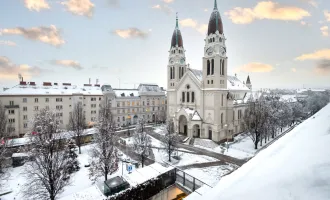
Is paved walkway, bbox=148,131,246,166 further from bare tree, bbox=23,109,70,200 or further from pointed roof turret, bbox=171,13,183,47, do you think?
pointed roof turret, bbox=171,13,183,47

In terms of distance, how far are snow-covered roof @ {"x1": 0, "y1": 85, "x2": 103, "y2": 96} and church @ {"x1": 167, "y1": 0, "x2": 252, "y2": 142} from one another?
1132 inches

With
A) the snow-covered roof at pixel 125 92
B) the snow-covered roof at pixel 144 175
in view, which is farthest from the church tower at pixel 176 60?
the snow-covered roof at pixel 144 175

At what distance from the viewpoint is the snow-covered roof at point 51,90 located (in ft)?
132

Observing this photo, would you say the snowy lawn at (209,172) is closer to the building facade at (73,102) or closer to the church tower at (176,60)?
the church tower at (176,60)

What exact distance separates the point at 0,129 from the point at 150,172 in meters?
24.4

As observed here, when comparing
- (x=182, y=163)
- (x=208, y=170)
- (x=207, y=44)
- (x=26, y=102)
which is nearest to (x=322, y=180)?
(x=208, y=170)

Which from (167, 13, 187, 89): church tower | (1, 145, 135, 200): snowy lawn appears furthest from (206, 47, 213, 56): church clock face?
(1, 145, 135, 200): snowy lawn

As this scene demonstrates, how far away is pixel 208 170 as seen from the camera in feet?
78.0

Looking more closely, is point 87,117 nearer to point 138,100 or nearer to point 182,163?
point 138,100

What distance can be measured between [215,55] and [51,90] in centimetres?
4527

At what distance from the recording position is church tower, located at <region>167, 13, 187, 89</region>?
153 feet

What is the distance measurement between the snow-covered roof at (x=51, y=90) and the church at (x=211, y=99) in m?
28.8

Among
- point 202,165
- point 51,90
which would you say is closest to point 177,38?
point 202,165

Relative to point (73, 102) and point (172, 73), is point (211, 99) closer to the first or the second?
point (172, 73)
